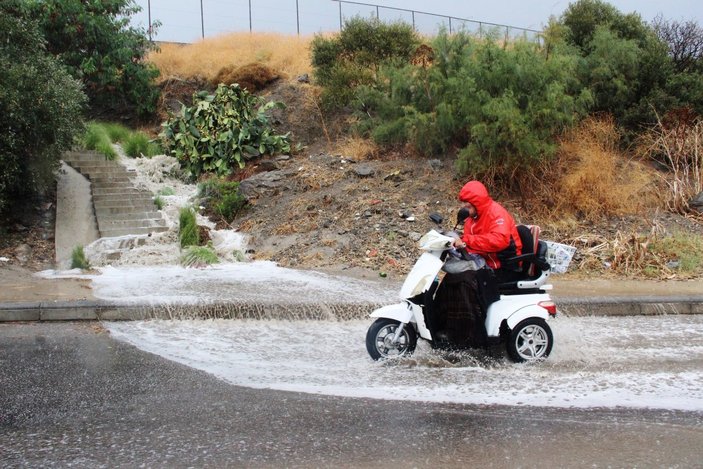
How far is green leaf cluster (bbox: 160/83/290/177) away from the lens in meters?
16.6

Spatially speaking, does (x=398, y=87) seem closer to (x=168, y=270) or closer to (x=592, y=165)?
(x=592, y=165)

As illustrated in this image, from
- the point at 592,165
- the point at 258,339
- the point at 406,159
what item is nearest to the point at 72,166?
the point at 406,159

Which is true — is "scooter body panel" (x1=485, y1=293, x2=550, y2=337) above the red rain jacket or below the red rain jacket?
below

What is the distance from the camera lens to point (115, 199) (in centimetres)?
1413

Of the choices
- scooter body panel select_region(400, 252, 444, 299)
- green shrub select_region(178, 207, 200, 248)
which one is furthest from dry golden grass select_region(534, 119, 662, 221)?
scooter body panel select_region(400, 252, 444, 299)

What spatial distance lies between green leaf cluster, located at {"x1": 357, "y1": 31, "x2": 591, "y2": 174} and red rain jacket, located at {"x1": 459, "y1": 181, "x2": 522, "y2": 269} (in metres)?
6.36

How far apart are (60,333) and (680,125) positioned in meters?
13.1

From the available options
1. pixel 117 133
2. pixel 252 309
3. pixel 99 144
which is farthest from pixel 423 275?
pixel 117 133

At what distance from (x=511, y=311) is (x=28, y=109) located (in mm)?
8600

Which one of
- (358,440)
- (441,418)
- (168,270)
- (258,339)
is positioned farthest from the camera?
(168,270)

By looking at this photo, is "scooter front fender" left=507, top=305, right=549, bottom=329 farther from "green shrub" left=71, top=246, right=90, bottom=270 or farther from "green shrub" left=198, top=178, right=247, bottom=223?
"green shrub" left=198, top=178, right=247, bottom=223

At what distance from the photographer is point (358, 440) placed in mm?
4590

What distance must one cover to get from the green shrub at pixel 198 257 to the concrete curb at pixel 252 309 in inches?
126

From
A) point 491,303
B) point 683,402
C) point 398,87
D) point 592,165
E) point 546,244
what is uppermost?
point 398,87
